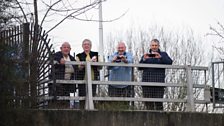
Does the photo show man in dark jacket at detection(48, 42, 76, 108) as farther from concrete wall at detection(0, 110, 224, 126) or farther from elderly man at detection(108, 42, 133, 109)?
elderly man at detection(108, 42, 133, 109)

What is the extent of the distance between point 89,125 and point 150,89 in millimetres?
1998

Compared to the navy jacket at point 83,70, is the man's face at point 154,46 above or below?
above

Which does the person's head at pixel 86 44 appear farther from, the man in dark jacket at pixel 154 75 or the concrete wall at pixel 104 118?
the concrete wall at pixel 104 118

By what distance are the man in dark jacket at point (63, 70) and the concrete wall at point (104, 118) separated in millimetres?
690

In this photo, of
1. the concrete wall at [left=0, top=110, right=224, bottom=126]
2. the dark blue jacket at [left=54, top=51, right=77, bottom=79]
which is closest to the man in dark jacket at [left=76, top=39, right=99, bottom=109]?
Result: the dark blue jacket at [left=54, top=51, right=77, bottom=79]

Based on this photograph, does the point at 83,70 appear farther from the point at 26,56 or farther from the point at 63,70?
the point at 26,56

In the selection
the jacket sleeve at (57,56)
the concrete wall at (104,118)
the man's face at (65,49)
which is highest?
the man's face at (65,49)

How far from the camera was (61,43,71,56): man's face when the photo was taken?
12.2 m

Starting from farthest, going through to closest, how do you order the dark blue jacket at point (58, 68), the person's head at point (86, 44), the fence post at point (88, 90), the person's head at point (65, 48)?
the person's head at point (86, 44)
the person's head at point (65, 48)
the fence post at point (88, 90)
the dark blue jacket at point (58, 68)

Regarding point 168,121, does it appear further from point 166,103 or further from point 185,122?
point 166,103

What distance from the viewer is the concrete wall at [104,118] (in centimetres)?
1062

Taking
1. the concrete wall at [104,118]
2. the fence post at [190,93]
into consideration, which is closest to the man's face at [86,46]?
the concrete wall at [104,118]

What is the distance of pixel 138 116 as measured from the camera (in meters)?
11.8

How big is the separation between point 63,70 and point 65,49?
0.46 meters
